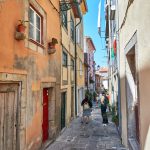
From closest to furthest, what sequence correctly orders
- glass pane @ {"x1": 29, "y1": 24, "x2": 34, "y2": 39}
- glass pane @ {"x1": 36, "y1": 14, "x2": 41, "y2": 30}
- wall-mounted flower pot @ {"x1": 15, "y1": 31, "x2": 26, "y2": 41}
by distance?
1. wall-mounted flower pot @ {"x1": 15, "y1": 31, "x2": 26, "y2": 41}
2. glass pane @ {"x1": 29, "y1": 24, "x2": 34, "y2": 39}
3. glass pane @ {"x1": 36, "y1": 14, "x2": 41, "y2": 30}

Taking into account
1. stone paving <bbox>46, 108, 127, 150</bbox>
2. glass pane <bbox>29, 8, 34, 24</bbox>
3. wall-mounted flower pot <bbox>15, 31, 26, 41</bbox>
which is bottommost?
stone paving <bbox>46, 108, 127, 150</bbox>

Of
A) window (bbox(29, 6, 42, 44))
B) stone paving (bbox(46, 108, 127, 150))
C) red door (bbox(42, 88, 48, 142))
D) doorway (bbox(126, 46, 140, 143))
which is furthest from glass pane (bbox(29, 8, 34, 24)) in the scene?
stone paving (bbox(46, 108, 127, 150))

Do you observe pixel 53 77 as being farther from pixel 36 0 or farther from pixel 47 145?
pixel 36 0

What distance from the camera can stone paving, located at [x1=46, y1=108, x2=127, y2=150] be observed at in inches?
341

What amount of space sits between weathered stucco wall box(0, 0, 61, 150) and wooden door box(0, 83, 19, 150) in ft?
0.79

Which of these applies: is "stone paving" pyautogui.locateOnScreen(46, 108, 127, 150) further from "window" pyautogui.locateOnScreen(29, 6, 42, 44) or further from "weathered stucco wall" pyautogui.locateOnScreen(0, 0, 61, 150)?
"window" pyautogui.locateOnScreen(29, 6, 42, 44)

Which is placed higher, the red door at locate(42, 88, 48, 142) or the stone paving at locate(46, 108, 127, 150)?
the red door at locate(42, 88, 48, 142)

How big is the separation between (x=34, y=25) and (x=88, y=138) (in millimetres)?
4988

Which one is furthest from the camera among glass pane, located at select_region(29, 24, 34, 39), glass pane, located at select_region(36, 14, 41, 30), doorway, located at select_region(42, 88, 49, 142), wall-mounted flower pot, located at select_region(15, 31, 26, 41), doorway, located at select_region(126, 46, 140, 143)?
doorway, located at select_region(42, 88, 49, 142)

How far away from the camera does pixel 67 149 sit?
329 inches

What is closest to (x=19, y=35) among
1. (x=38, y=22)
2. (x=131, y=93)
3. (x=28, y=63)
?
(x=28, y=63)

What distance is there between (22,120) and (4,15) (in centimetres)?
251

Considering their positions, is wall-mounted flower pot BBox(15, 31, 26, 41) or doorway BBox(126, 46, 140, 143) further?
doorway BBox(126, 46, 140, 143)

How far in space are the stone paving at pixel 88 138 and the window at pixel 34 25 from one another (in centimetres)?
363
